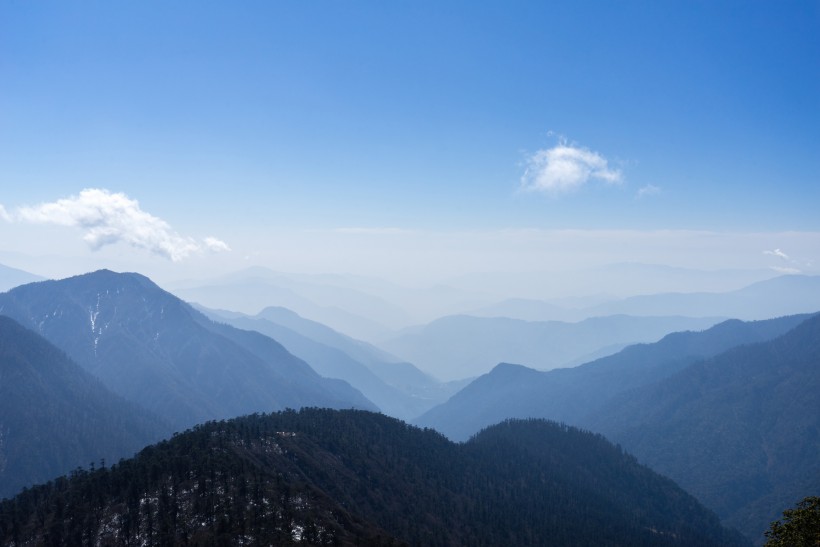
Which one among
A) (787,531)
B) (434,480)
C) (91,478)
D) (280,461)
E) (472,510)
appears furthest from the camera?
(434,480)

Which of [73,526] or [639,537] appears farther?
[639,537]

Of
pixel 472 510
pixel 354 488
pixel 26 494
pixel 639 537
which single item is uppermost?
pixel 26 494

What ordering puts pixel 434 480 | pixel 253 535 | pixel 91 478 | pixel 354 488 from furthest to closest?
pixel 434 480 < pixel 354 488 < pixel 91 478 < pixel 253 535

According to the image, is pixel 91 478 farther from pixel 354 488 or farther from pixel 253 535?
pixel 354 488

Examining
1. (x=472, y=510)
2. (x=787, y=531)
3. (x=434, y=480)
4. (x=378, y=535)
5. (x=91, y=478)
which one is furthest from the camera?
(x=434, y=480)

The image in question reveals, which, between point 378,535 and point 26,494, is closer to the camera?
point 378,535

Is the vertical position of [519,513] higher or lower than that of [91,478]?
lower

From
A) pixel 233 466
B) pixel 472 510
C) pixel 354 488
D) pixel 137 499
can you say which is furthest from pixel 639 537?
pixel 137 499

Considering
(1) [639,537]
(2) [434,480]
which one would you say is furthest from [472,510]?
(1) [639,537]

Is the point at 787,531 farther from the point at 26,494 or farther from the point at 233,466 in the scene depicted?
the point at 26,494
